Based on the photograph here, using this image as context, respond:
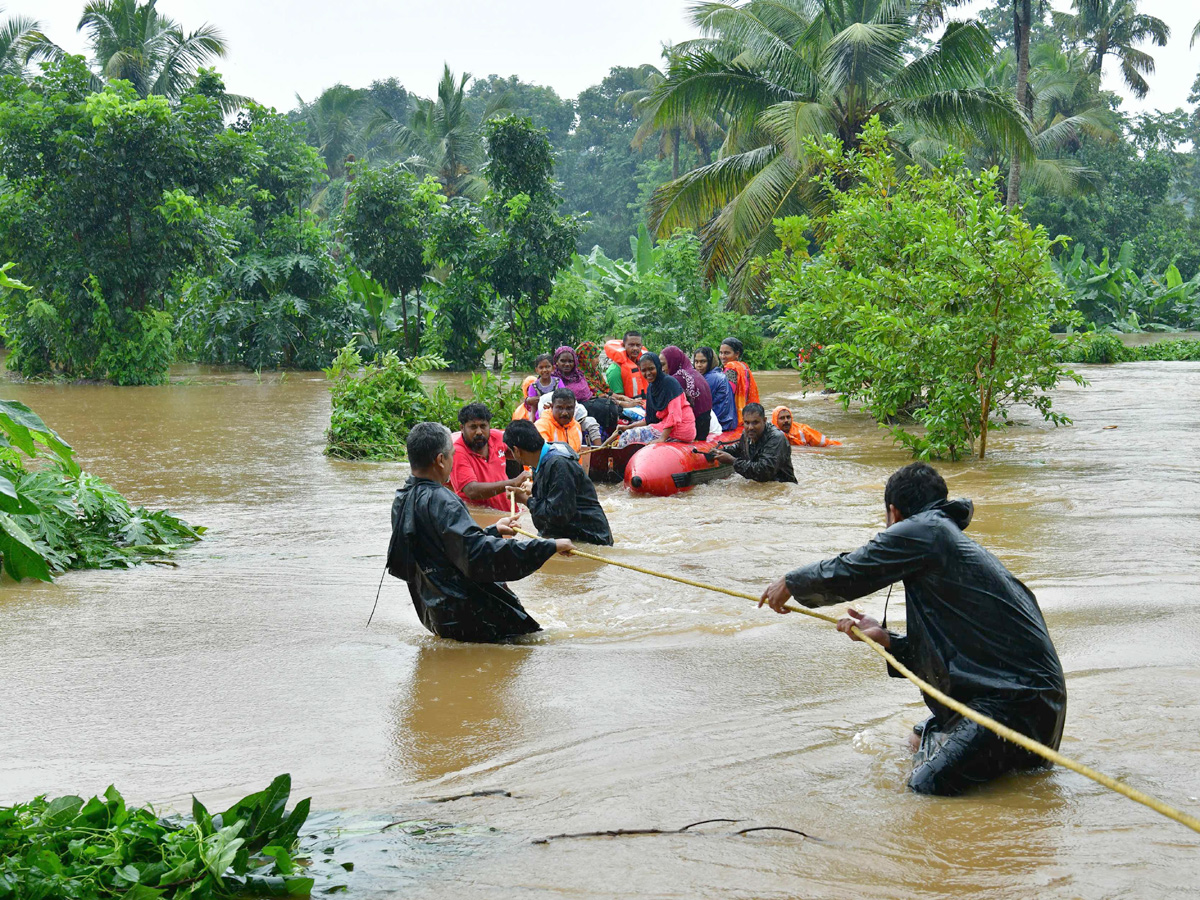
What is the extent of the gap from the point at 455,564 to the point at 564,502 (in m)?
2.35

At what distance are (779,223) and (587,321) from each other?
6.44 meters

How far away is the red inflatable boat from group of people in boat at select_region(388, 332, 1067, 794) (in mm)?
2416

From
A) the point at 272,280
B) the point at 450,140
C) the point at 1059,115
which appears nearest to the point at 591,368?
the point at 272,280

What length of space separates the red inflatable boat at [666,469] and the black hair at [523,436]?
4.02m

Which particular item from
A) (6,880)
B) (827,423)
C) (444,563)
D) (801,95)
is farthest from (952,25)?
(6,880)

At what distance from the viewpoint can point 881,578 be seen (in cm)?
430

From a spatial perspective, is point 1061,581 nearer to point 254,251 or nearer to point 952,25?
point 952,25

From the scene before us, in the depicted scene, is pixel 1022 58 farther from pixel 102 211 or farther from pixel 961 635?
pixel 961 635

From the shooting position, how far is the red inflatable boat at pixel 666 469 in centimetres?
1198

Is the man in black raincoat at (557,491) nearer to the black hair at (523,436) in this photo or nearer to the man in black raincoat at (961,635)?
the black hair at (523,436)

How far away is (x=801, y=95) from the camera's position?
76.0 feet

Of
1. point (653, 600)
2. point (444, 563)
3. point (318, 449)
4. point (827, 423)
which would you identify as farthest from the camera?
point (827, 423)

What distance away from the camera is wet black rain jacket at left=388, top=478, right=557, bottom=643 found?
5.57 metres

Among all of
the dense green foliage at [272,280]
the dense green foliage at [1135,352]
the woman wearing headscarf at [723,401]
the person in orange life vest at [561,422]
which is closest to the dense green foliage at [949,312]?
the woman wearing headscarf at [723,401]
